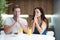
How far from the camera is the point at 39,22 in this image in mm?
2535

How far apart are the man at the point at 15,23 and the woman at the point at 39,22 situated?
0.16m

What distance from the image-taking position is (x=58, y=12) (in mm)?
2695

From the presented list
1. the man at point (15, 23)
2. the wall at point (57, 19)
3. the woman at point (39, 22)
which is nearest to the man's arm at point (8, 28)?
the man at point (15, 23)

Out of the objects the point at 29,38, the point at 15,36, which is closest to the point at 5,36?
the point at 15,36

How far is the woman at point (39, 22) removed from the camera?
251cm

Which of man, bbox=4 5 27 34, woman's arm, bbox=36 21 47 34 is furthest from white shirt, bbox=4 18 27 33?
woman's arm, bbox=36 21 47 34

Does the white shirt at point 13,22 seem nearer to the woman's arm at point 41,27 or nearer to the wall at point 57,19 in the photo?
the woman's arm at point 41,27

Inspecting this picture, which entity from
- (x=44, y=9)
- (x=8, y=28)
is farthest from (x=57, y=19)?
(x=8, y=28)

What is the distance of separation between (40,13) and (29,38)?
18.8 inches

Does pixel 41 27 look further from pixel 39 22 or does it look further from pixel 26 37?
pixel 26 37

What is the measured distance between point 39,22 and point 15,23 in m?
0.41

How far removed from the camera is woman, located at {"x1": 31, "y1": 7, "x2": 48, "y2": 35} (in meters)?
2.51

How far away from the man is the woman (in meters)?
0.16

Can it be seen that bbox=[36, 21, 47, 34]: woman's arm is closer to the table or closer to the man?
the table
